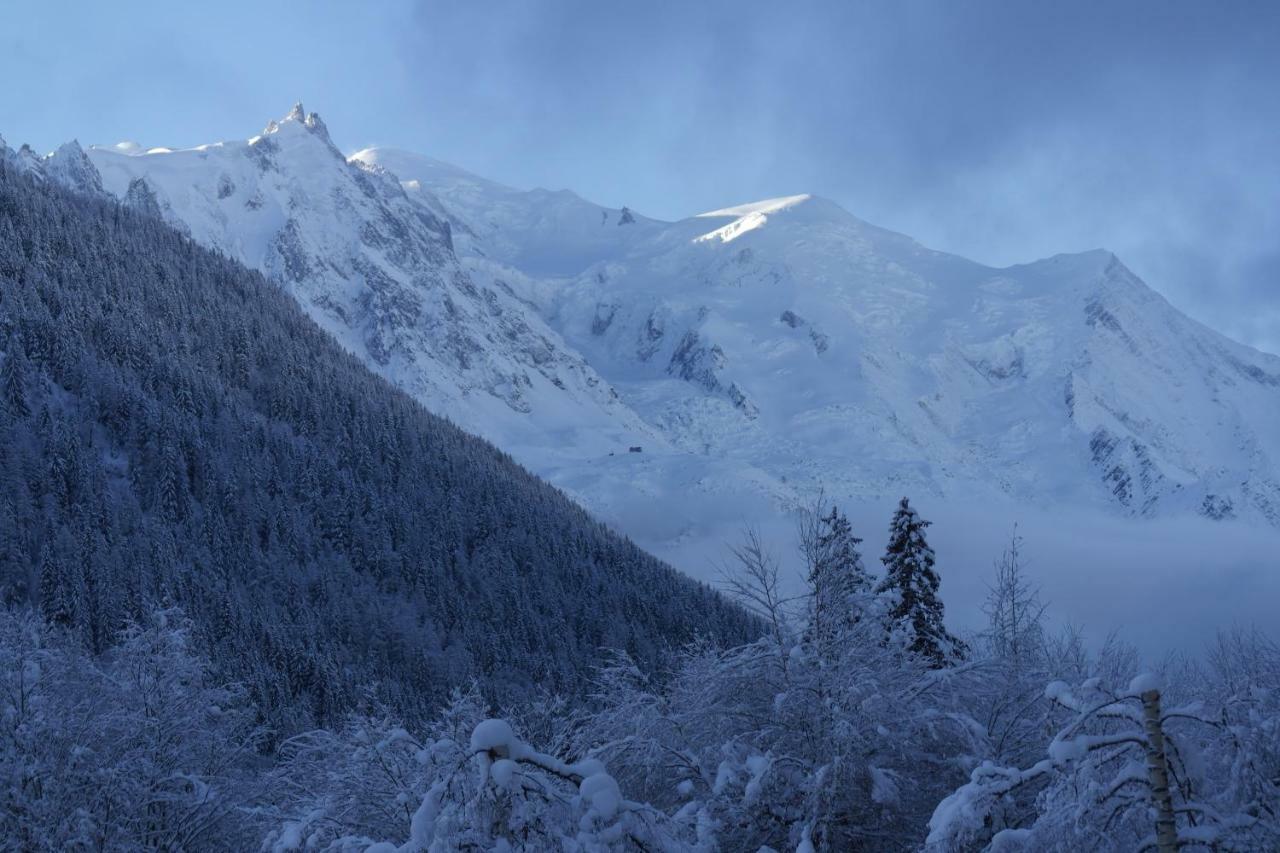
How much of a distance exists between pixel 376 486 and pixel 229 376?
24149 mm

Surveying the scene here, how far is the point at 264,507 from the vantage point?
4705 inches

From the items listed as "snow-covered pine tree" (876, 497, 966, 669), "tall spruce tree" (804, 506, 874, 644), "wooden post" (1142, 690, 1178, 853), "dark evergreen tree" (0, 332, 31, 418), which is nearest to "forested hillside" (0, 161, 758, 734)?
"dark evergreen tree" (0, 332, 31, 418)

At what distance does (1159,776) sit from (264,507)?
397 ft

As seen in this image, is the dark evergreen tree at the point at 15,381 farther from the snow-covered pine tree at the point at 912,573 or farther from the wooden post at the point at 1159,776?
the wooden post at the point at 1159,776

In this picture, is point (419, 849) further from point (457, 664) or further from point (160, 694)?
point (457, 664)

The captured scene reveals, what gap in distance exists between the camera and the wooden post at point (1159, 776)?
7.82m

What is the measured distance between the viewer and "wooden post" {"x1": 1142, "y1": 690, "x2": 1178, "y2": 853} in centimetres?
782

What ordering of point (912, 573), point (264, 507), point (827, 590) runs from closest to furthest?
point (827, 590) < point (912, 573) < point (264, 507)

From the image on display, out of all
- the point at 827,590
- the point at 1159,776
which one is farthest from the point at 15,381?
the point at 1159,776

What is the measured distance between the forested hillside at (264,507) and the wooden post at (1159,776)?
81570mm

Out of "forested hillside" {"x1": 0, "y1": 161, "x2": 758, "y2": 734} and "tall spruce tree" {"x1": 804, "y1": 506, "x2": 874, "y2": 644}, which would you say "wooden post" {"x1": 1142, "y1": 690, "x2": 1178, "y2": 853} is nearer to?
"tall spruce tree" {"x1": 804, "y1": 506, "x2": 874, "y2": 644}

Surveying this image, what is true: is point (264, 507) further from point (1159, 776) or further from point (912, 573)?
point (1159, 776)

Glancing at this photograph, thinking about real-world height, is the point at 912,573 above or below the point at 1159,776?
above

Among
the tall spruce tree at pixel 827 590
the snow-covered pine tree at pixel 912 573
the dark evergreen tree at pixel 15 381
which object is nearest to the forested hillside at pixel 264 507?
the dark evergreen tree at pixel 15 381
